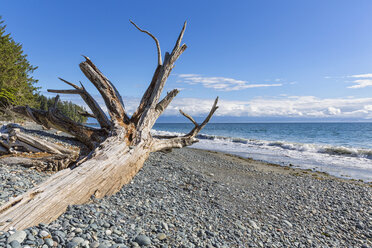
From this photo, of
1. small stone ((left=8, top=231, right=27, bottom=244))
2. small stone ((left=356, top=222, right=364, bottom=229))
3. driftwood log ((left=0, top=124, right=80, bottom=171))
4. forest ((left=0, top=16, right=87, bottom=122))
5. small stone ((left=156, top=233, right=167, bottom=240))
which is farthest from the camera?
forest ((left=0, top=16, right=87, bottom=122))

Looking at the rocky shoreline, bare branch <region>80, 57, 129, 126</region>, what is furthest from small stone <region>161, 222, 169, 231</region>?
bare branch <region>80, 57, 129, 126</region>

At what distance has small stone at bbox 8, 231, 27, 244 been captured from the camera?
2.21 m

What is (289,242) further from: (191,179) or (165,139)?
(165,139)

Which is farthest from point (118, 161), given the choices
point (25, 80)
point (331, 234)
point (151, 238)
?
point (25, 80)

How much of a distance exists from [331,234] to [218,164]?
252 inches

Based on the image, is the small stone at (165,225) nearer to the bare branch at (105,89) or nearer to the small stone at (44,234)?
the small stone at (44,234)

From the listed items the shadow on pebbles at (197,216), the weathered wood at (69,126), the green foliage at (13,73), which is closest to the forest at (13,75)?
the green foliage at (13,73)

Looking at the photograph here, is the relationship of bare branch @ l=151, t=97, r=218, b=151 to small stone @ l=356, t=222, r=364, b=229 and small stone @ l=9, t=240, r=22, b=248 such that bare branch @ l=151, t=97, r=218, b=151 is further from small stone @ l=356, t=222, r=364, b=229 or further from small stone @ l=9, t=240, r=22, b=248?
small stone @ l=356, t=222, r=364, b=229

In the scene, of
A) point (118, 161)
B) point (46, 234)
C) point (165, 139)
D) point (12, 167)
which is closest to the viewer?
point (46, 234)

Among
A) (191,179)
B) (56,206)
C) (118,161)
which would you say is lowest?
(191,179)

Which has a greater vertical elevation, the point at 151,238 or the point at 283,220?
the point at 151,238

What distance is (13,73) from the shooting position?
22.9m

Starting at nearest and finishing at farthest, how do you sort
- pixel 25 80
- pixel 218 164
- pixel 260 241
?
pixel 260 241
pixel 218 164
pixel 25 80

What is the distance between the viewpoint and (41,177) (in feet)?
15.0
